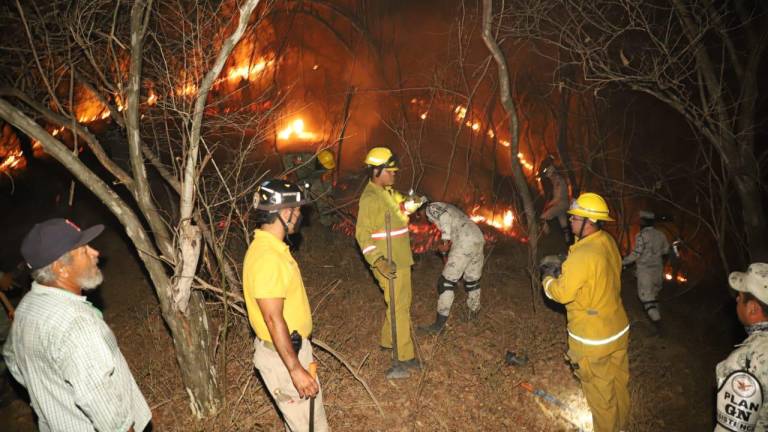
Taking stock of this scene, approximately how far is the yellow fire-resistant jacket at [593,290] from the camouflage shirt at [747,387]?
124cm

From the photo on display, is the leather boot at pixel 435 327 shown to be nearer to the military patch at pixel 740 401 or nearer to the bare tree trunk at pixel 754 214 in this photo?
the military patch at pixel 740 401

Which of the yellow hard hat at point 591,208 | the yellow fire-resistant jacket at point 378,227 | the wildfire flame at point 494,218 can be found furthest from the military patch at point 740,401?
the wildfire flame at point 494,218

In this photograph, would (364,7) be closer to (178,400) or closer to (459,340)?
(459,340)

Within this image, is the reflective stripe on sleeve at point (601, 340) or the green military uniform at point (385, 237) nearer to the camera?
the reflective stripe on sleeve at point (601, 340)

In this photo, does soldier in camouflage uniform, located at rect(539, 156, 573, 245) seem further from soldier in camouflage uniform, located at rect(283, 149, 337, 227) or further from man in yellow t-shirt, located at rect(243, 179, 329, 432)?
man in yellow t-shirt, located at rect(243, 179, 329, 432)

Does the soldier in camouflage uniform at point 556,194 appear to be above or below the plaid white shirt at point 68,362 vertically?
below

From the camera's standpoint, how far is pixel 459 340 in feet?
20.6

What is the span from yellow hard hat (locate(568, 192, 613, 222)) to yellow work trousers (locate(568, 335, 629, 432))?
1.23 m

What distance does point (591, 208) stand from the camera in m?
4.07

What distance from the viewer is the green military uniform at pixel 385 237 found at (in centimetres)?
513

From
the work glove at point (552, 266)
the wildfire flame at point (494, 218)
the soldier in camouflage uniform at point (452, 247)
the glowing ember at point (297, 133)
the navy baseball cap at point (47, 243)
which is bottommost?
the wildfire flame at point (494, 218)

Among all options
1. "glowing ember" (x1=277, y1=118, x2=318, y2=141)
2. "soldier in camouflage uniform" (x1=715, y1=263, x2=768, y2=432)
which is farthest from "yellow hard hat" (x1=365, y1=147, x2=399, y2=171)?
"glowing ember" (x1=277, y1=118, x2=318, y2=141)

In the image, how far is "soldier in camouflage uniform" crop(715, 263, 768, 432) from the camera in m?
2.54

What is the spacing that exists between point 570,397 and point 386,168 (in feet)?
12.0
